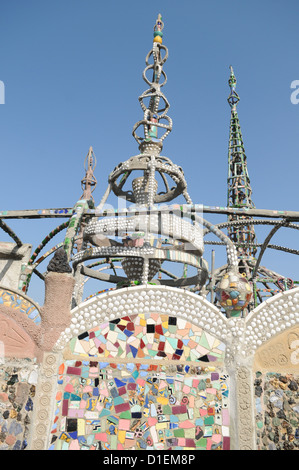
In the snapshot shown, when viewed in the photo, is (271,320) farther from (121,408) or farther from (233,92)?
(233,92)

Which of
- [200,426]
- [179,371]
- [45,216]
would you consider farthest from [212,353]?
[45,216]

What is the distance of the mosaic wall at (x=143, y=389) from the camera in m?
4.70

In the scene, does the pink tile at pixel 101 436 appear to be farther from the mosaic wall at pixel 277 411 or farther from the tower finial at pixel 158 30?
the tower finial at pixel 158 30

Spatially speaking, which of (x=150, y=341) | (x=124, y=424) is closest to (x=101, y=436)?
(x=124, y=424)

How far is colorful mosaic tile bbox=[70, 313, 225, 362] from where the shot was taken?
198 inches

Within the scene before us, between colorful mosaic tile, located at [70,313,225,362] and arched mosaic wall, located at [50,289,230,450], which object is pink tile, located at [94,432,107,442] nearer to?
arched mosaic wall, located at [50,289,230,450]

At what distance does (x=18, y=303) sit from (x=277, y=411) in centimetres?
356

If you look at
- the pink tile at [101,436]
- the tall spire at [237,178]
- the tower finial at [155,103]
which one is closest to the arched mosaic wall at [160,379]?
the pink tile at [101,436]

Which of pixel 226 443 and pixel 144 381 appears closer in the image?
pixel 226 443

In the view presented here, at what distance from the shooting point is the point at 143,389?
4840 mm

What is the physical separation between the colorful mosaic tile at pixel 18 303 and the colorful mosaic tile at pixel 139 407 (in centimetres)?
79

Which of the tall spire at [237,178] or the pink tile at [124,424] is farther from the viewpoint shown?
the tall spire at [237,178]

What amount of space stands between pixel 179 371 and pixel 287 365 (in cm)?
139

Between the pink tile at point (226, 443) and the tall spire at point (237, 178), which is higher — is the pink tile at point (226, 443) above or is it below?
below
